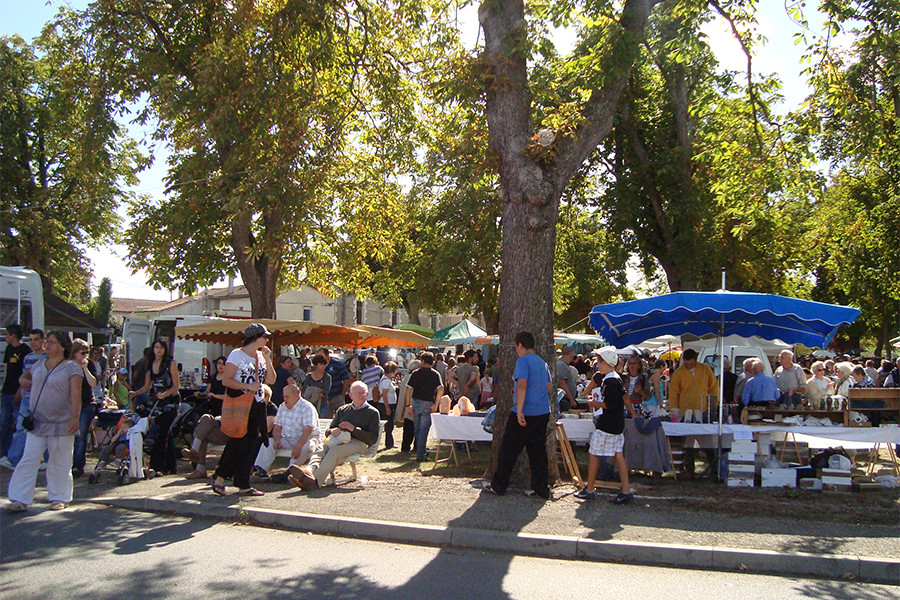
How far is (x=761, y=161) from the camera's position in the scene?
10602 millimetres

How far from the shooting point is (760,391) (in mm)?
10969

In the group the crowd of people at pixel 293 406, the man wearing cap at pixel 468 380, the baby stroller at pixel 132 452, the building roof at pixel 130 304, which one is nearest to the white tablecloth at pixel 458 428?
the crowd of people at pixel 293 406

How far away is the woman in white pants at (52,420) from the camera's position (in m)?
7.29

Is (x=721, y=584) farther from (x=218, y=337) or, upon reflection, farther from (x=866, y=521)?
(x=218, y=337)

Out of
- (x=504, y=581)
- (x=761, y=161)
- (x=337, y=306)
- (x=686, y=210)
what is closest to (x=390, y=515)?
(x=504, y=581)

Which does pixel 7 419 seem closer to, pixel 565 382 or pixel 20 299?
pixel 20 299

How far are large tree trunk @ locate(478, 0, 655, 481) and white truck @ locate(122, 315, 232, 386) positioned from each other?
496 inches

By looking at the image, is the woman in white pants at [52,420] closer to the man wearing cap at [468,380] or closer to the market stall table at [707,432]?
the market stall table at [707,432]

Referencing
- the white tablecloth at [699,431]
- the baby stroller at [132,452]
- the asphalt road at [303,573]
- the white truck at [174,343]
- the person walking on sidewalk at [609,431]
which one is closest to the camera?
the asphalt road at [303,573]

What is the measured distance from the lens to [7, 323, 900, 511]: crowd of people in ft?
24.5

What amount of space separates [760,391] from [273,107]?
9.02 m

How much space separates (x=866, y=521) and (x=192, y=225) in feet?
53.2

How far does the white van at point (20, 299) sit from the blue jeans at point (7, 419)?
2.61 metres

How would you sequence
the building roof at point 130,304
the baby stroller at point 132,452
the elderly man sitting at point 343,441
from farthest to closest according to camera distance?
the building roof at point 130,304 → the baby stroller at point 132,452 → the elderly man sitting at point 343,441
